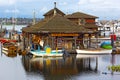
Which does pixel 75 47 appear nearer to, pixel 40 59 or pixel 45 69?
pixel 40 59

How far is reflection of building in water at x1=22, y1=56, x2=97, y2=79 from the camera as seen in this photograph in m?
43.1

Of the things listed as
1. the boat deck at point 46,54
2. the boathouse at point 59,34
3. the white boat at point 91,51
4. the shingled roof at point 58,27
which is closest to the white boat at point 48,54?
the boat deck at point 46,54

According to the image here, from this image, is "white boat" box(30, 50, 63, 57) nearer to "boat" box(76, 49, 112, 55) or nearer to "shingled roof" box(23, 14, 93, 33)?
"boat" box(76, 49, 112, 55)

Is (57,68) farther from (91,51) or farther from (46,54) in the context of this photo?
(91,51)

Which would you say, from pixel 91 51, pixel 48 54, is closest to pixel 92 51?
pixel 91 51

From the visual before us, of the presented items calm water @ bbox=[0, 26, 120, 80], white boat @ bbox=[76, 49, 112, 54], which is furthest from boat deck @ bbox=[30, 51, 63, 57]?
white boat @ bbox=[76, 49, 112, 54]

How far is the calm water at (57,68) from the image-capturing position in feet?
133

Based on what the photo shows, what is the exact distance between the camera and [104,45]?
71.1m

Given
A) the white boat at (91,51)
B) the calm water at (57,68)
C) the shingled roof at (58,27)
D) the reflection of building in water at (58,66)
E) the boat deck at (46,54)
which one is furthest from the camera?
the shingled roof at (58,27)

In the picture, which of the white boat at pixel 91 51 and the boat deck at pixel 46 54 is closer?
the boat deck at pixel 46 54

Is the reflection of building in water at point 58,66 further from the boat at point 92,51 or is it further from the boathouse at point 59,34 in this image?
the boathouse at point 59,34

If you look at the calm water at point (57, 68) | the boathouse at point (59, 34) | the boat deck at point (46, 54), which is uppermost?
the boathouse at point (59, 34)

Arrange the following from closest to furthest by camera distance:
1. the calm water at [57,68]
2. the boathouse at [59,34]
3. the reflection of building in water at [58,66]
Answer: the calm water at [57,68]
the reflection of building in water at [58,66]
the boathouse at [59,34]

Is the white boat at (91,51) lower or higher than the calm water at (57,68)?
higher
